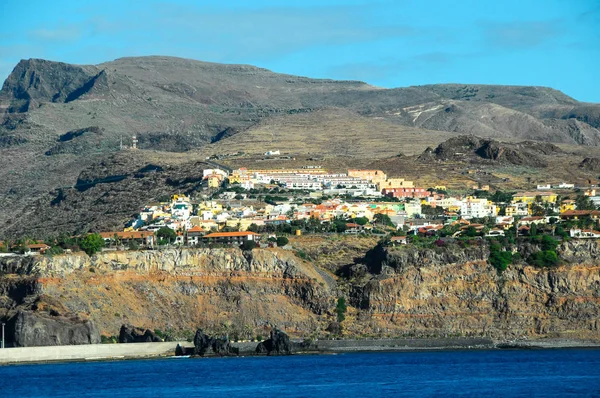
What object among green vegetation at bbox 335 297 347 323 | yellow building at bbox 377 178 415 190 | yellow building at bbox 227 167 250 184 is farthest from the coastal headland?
yellow building at bbox 377 178 415 190

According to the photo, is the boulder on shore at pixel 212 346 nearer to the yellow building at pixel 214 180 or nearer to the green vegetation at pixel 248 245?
the green vegetation at pixel 248 245

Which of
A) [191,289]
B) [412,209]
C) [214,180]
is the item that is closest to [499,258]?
[191,289]

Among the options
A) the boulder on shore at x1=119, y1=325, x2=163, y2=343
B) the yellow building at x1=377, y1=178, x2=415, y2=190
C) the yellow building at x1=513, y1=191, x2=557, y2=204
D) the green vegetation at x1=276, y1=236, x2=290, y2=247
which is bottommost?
the boulder on shore at x1=119, y1=325, x2=163, y2=343

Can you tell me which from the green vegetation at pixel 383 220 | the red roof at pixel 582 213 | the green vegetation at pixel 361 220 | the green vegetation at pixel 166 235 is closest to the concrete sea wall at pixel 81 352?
the green vegetation at pixel 166 235

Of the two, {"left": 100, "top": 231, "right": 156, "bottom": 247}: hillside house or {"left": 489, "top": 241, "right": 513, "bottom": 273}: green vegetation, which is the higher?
{"left": 100, "top": 231, "right": 156, "bottom": 247}: hillside house

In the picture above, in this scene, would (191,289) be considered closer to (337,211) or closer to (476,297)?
(476,297)

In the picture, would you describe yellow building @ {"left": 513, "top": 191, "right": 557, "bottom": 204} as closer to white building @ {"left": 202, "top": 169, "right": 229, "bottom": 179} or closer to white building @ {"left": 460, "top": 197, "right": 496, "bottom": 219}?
white building @ {"left": 460, "top": 197, "right": 496, "bottom": 219}

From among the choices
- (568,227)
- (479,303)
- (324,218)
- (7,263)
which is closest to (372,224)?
(324,218)
